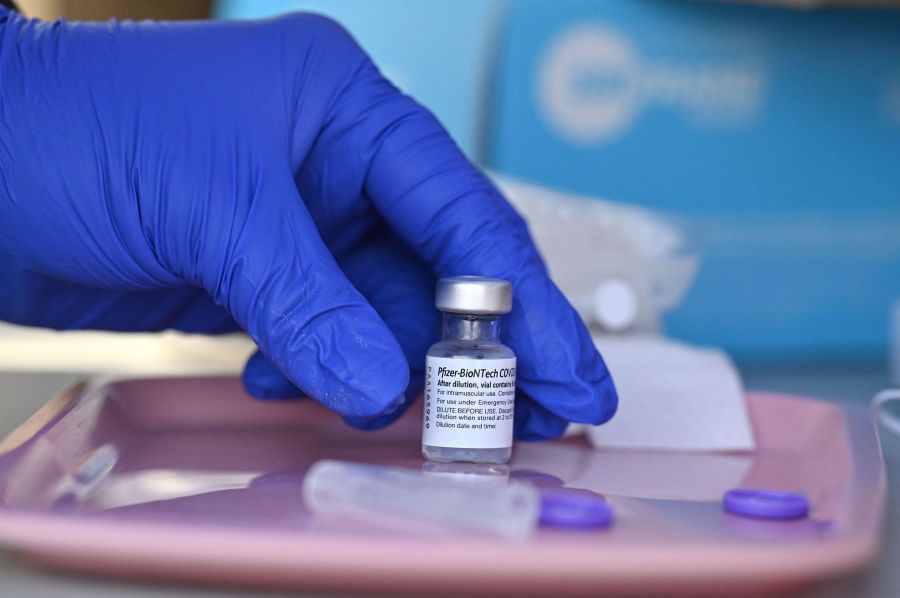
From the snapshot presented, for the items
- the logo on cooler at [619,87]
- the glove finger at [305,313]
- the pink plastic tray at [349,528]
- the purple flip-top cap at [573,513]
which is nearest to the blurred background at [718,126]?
the logo on cooler at [619,87]

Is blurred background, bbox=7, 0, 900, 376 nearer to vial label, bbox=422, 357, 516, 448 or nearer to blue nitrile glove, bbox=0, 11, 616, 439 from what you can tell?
blue nitrile glove, bbox=0, 11, 616, 439

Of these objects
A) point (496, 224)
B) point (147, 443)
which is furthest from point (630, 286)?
point (147, 443)

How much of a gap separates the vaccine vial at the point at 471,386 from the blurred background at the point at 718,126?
87 centimetres

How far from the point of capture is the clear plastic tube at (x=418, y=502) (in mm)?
519

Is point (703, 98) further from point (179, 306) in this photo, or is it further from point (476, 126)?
point (179, 306)

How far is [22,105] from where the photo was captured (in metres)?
0.77

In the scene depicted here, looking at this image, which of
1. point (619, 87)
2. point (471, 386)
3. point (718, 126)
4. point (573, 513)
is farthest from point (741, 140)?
point (573, 513)

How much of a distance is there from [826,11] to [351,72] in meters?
1.05

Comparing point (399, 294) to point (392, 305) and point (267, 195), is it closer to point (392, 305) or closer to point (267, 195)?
point (392, 305)

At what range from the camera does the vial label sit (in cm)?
72

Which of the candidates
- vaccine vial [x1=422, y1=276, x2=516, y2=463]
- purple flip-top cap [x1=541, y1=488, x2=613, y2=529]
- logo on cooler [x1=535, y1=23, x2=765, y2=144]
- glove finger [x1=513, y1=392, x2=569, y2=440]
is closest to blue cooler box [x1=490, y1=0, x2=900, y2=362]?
logo on cooler [x1=535, y1=23, x2=765, y2=144]

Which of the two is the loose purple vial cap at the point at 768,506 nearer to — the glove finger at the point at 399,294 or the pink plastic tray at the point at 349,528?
the pink plastic tray at the point at 349,528

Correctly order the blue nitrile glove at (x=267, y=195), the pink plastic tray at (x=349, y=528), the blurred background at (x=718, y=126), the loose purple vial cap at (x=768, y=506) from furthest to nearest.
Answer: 1. the blurred background at (x=718, y=126)
2. the blue nitrile glove at (x=267, y=195)
3. the loose purple vial cap at (x=768, y=506)
4. the pink plastic tray at (x=349, y=528)

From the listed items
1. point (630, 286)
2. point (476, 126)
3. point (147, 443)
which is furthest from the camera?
point (476, 126)
